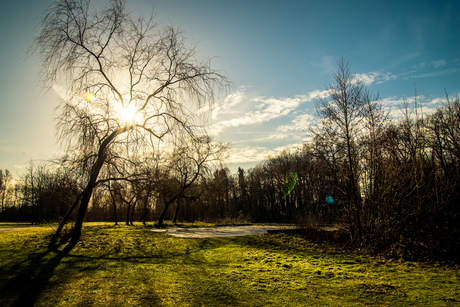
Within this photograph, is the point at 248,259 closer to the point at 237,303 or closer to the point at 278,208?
the point at 237,303

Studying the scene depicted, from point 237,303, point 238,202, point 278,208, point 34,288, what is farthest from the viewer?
point 238,202

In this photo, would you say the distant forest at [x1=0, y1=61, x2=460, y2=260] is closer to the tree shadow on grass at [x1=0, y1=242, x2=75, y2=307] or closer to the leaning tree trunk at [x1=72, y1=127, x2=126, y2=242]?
the leaning tree trunk at [x1=72, y1=127, x2=126, y2=242]

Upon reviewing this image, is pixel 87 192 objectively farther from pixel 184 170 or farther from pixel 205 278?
pixel 184 170

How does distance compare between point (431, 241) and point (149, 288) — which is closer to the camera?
point (149, 288)

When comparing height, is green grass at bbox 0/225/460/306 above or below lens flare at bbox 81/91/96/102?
below

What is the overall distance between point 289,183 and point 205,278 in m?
34.7

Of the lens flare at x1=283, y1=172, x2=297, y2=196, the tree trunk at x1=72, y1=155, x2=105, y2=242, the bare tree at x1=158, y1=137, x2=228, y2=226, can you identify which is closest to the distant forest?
the tree trunk at x1=72, y1=155, x2=105, y2=242

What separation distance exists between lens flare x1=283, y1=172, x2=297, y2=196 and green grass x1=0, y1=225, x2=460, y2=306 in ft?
102

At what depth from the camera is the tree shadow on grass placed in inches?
123

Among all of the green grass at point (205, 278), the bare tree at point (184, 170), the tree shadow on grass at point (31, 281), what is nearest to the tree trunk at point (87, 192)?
the green grass at point (205, 278)

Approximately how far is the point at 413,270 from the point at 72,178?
912 cm

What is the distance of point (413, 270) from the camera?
471 centimetres

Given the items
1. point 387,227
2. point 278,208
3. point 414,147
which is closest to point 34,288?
point 387,227

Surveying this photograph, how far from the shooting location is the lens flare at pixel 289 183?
121 ft
